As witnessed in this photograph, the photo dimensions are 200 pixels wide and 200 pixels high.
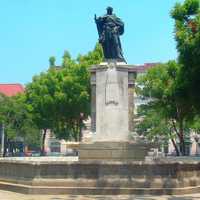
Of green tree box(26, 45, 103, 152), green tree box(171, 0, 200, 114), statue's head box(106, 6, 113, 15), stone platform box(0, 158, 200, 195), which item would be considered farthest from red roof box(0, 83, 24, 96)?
stone platform box(0, 158, 200, 195)

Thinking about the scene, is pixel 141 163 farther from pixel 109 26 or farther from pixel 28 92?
pixel 28 92

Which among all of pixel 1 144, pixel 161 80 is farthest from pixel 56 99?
pixel 1 144

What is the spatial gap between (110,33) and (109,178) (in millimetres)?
7445

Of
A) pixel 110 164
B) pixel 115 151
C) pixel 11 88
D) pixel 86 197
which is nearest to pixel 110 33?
pixel 115 151

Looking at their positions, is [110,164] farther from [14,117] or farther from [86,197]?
[14,117]

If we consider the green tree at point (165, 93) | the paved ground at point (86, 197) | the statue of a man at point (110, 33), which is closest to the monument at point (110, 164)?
A: the statue of a man at point (110, 33)

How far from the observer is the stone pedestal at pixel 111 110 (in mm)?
17703

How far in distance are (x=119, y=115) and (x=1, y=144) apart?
69.5 m

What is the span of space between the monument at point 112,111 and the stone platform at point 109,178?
329 cm

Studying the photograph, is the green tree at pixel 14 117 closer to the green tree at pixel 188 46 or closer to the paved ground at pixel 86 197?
the green tree at pixel 188 46

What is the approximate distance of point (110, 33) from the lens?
63.4ft

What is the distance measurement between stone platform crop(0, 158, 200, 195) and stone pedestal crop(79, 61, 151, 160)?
3.42 meters

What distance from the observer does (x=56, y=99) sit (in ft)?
145

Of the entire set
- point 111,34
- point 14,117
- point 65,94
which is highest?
point 65,94
